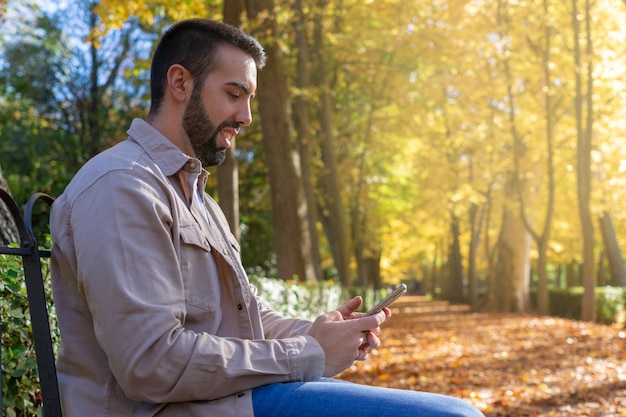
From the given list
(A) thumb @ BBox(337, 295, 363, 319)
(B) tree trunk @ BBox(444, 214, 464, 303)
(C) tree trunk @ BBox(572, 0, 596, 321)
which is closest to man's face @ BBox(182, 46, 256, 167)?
(A) thumb @ BBox(337, 295, 363, 319)

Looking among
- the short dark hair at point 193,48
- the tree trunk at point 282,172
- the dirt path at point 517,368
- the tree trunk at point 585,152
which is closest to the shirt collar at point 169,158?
the short dark hair at point 193,48

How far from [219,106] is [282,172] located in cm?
1162

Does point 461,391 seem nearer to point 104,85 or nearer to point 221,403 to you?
point 221,403

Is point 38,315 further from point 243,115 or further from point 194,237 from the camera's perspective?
point 243,115

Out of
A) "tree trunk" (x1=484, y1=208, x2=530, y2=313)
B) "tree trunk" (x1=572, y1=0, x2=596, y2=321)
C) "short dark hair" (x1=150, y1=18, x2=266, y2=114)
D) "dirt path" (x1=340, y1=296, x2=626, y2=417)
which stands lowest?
"dirt path" (x1=340, y1=296, x2=626, y2=417)

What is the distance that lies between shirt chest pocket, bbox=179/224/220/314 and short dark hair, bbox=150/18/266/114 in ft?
1.73

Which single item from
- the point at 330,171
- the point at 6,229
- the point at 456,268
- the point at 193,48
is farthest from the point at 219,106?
the point at 456,268

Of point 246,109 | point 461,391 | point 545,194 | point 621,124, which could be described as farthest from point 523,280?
point 246,109

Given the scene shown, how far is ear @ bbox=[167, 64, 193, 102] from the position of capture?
8.07ft

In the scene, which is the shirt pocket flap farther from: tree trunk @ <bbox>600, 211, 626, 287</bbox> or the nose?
tree trunk @ <bbox>600, 211, 626, 287</bbox>

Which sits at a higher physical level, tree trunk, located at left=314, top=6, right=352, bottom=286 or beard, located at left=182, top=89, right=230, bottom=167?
tree trunk, located at left=314, top=6, right=352, bottom=286

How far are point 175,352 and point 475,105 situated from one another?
2319 cm

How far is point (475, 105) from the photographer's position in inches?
953

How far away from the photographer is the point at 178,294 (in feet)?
6.84
